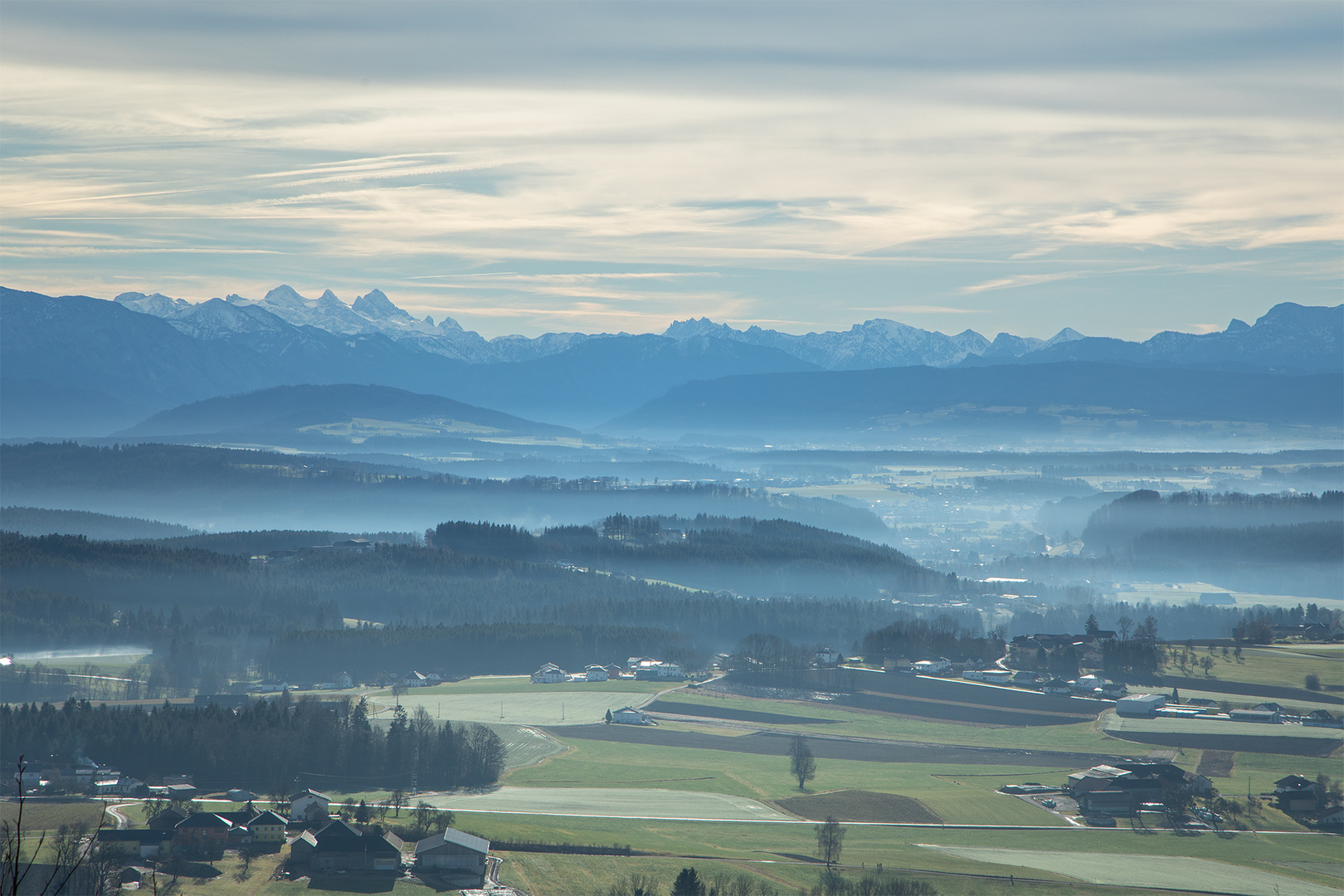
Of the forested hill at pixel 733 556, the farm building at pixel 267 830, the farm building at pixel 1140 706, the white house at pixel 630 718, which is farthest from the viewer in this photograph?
the forested hill at pixel 733 556

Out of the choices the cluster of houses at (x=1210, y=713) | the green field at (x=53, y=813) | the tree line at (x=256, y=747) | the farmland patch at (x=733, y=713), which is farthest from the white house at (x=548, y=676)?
the green field at (x=53, y=813)

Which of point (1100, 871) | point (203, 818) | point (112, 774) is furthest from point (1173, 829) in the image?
point (112, 774)

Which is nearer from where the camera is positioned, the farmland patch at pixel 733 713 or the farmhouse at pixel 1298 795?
the farmhouse at pixel 1298 795

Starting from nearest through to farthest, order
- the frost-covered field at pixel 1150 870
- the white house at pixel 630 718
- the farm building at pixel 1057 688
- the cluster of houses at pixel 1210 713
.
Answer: the frost-covered field at pixel 1150 870 → the cluster of houses at pixel 1210 713 → the white house at pixel 630 718 → the farm building at pixel 1057 688

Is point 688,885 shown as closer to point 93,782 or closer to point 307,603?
point 93,782

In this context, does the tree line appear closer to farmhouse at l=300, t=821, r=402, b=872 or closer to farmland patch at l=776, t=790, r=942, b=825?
farmhouse at l=300, t=821, r=402, b=872

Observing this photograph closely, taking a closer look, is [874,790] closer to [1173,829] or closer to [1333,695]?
[1173,829]

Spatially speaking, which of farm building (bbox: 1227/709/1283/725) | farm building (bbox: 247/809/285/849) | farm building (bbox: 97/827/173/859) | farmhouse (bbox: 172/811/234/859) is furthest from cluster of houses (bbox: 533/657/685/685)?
farm building (bbox: 97/827/173/859)

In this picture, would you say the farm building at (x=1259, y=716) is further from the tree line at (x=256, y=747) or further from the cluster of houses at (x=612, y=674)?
the tree line at (x=256, y=747)
